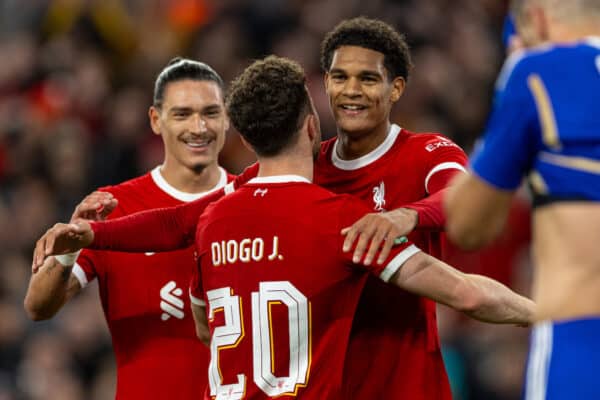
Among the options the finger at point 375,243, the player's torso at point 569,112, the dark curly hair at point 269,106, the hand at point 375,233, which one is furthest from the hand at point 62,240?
the player's torso at point 569,112

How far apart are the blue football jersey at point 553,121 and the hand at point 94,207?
6.84ft

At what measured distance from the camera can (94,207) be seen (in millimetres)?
5164

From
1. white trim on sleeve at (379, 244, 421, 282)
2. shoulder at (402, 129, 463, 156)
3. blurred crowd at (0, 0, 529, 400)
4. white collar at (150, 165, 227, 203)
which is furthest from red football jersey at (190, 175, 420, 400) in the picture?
blurred crowd at (0, 0, 529, 400)

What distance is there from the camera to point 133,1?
13.4 meters

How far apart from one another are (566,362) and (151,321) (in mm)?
2682

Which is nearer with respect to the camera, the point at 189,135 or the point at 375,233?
the point at 375,233

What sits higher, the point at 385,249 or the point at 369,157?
the point at 369,157

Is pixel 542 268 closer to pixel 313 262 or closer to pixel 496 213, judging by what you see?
pixel 496 213

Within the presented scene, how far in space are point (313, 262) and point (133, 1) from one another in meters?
9.53

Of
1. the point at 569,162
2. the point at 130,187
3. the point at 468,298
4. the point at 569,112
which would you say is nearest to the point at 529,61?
the point at 569,112

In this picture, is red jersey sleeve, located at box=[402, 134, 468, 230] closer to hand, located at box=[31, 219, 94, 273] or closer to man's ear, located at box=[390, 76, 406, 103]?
man's ear, located at box=[390, 76, 406, 103]

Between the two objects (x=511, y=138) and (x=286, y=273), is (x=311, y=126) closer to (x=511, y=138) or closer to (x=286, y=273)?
(x=286, y=273)

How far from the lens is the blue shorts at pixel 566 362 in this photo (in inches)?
140

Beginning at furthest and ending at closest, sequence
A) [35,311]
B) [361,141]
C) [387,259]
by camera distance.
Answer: [35,311], [361,141], [387,259]
